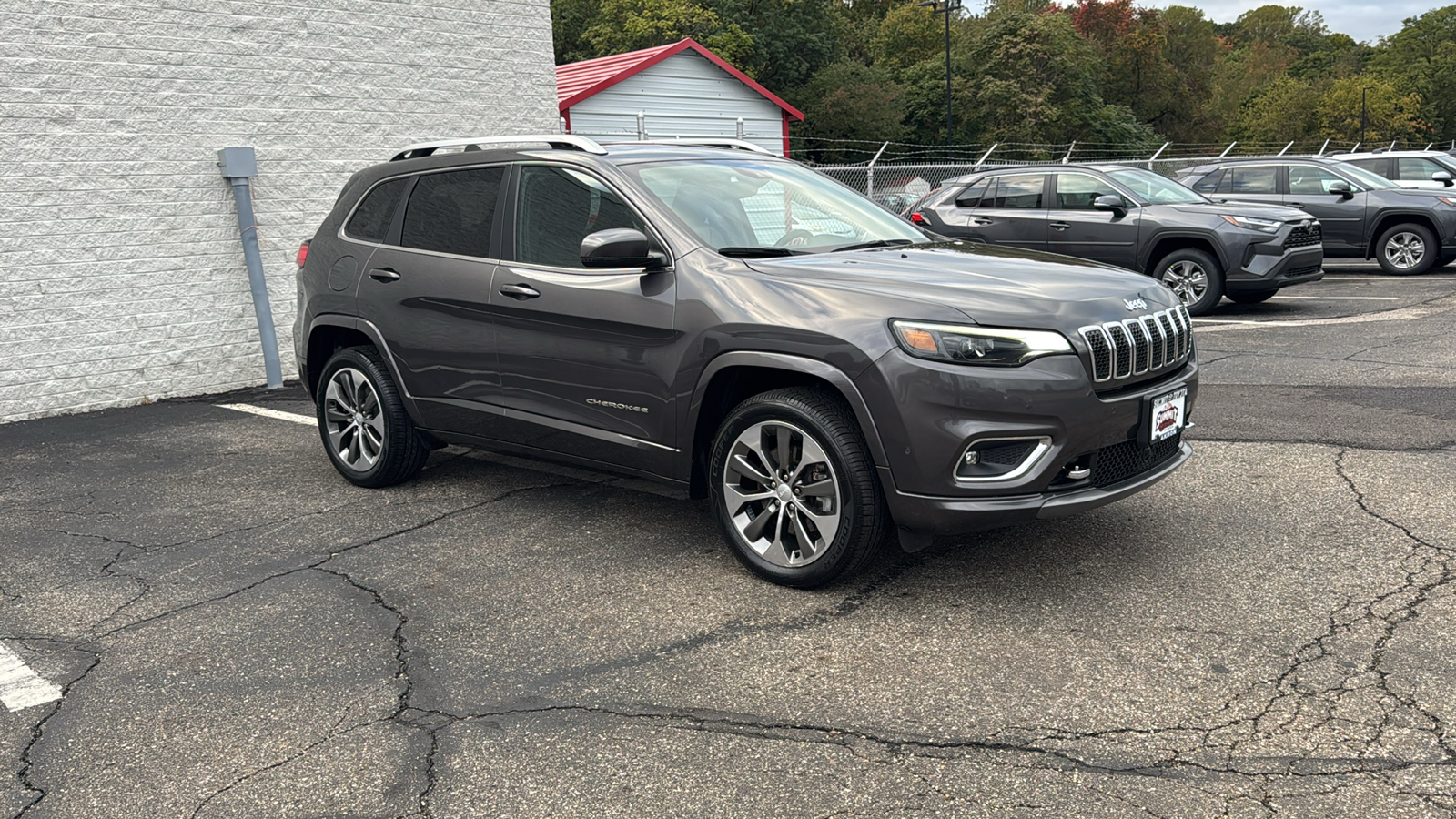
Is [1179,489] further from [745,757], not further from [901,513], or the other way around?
[745,757]

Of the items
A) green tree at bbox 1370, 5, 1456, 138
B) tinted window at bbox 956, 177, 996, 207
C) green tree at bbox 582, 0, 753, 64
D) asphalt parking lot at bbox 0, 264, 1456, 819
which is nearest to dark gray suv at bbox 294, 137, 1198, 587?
asphalt parking lot at bbox 0, 264, 1456, 819

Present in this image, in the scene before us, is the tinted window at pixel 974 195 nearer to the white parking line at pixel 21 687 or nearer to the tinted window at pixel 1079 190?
the tinted window at pixel 1079 190

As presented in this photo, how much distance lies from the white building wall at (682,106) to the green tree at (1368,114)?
52.3 meters

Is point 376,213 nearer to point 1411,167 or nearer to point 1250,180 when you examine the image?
point 1250,180

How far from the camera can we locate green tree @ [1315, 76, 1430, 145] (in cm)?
7262

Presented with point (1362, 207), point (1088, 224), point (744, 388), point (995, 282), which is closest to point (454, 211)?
point (744, 388)

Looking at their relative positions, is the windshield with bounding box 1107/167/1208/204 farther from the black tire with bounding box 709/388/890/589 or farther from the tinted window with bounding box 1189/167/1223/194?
the black tire with bounding box 709/388/890/589

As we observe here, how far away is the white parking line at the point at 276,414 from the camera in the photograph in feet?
27.9

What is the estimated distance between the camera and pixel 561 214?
207 inches

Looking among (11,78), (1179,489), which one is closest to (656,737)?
(1179,489)

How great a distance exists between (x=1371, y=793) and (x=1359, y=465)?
3352 millimetres

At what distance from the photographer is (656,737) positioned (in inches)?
133

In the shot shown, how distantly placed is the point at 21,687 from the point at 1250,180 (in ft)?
51.3

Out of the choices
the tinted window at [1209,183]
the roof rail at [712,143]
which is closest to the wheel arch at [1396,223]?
the tinted window at [1209,183]
